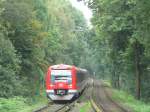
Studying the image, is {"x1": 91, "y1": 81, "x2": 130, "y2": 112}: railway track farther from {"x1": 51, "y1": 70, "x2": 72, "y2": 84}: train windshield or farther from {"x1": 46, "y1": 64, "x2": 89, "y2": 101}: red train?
{"x1": 51, "y1": 70, "x2": 72, "y2": 84}: train windshield

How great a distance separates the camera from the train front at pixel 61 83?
3694 cm

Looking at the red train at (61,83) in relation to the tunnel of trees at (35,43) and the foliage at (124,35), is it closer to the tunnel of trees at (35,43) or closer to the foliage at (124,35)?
the tunnel of trees at (35,43)

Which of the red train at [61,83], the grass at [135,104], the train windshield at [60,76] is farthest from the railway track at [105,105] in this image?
the train windshield at [60,76]

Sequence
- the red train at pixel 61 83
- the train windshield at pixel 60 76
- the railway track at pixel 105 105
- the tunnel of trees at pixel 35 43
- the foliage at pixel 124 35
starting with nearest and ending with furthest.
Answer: the railway track at pixel 105 105, the tunnel of trees at pixel 35 43, the foliage at pixel 124 35, the red train at pixel 61 83, the train windshield at pixel 60 76

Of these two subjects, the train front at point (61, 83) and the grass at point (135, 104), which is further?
the train front at point (61, 83)

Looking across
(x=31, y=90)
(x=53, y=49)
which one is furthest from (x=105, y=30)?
(x=53, y=49)

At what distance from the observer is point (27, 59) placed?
147 feet

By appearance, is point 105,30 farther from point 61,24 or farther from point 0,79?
point 61,24

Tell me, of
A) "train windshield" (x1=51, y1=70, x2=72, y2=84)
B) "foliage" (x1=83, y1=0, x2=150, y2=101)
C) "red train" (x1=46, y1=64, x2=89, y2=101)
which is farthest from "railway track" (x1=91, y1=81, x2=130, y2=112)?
"foliage" (x1=83, y1=0, x2=150, y2=101)

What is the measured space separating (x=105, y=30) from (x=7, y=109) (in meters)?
18.3

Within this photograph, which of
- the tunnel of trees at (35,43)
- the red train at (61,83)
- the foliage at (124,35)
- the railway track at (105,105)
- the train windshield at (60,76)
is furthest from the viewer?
the train windshield at (60,76)

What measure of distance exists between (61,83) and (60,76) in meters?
0.71

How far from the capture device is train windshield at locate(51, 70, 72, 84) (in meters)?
37.2

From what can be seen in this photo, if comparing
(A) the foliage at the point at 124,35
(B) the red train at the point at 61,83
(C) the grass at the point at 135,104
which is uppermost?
(A) the foliage at the point at 124,35
